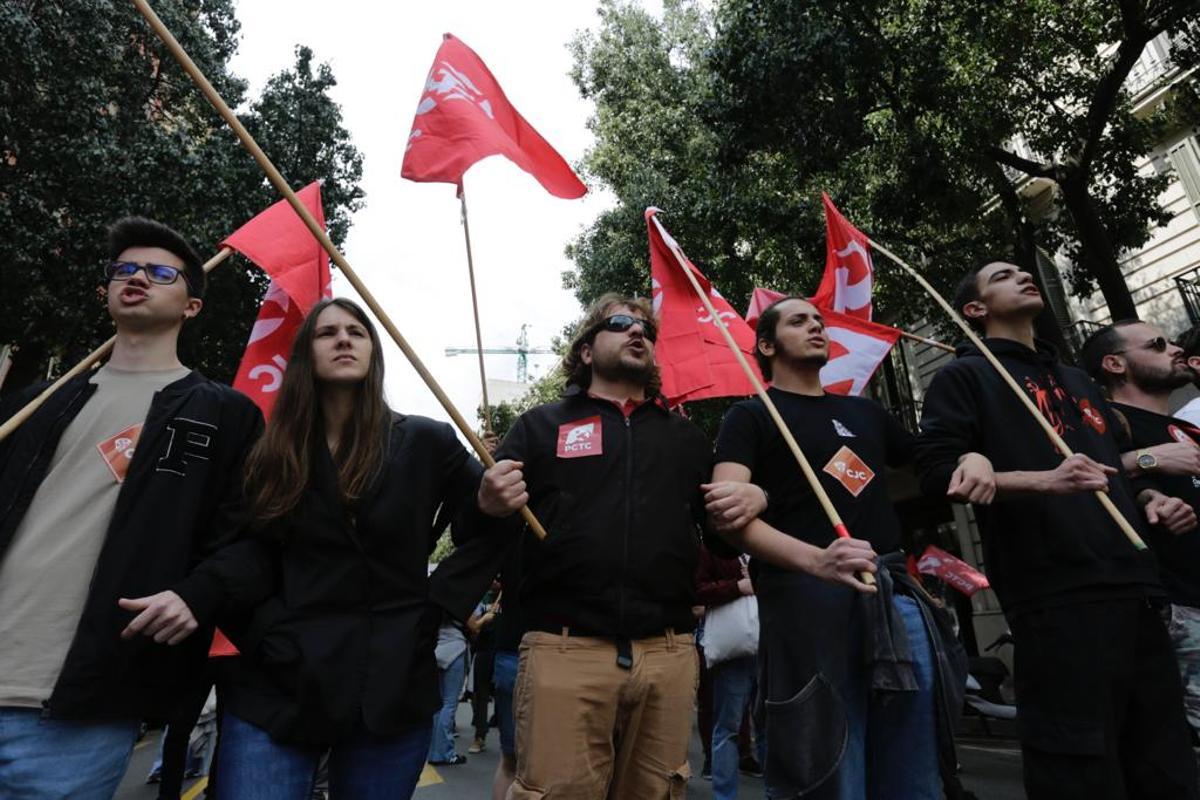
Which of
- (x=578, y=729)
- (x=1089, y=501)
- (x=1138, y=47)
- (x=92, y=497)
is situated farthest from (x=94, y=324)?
(x=1138, y=47)

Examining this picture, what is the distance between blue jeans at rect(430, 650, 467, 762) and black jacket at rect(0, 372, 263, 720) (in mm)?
4427

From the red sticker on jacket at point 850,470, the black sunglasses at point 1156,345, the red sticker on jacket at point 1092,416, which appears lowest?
the red sticker on jacket at point 850,470

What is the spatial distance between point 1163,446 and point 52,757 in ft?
12.1

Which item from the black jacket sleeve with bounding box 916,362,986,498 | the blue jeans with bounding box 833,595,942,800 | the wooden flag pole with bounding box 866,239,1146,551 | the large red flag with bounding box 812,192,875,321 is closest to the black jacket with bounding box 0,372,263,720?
the blue jeans with bounding box 833,595,942,800

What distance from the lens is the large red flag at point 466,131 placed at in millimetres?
4359

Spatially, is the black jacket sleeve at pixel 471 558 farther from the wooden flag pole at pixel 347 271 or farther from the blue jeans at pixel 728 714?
the blue jeans at pixel 728 714

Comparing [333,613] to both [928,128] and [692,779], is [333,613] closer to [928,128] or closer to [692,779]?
[692,779]

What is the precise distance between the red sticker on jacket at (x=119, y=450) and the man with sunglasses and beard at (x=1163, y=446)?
134 inches

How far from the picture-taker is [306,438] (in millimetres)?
2379

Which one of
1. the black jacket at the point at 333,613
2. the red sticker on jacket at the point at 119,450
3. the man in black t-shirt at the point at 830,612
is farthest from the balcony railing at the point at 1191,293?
the red sticker on jacket at the point at 119,450

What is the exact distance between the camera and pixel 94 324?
12141 mm

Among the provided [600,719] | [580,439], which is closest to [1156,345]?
[580,439]

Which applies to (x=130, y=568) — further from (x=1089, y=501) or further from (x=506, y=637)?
(x=1089, y=501)

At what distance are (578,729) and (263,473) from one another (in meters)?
1.18
